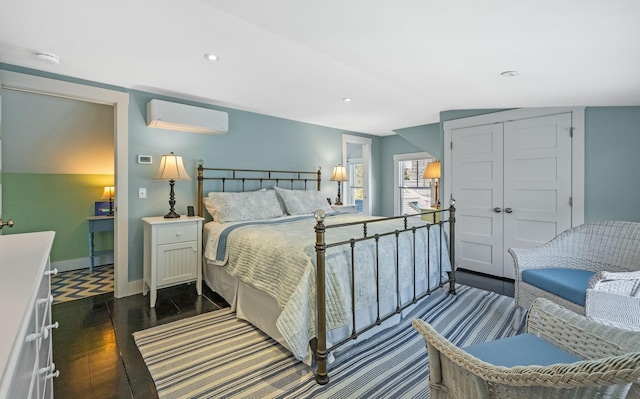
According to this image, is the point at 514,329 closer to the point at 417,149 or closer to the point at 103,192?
the point at 417,149

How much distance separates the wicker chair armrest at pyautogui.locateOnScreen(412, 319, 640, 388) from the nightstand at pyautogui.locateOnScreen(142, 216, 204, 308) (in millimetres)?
2855

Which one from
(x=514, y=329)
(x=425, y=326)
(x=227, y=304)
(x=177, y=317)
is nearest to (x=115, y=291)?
(x=177, y=317)

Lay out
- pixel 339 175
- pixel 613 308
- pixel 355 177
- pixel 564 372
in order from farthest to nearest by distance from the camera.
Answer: pixel 355 177 < pixel 339 175 < pixel 613 308 < pixel 564 372

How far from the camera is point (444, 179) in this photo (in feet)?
14.1

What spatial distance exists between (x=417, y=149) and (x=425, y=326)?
16.0 ft

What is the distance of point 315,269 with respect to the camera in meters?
1.90

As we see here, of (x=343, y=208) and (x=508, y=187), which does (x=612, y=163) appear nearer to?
(x=508, y=187)

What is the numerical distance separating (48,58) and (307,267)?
2664 millimetres

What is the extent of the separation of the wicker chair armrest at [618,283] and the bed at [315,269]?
114cm

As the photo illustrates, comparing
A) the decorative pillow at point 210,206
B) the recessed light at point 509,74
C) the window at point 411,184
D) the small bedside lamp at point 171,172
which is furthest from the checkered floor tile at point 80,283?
the window at point 411,184

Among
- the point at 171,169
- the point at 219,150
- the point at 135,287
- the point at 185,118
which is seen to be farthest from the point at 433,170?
the point at 135,287

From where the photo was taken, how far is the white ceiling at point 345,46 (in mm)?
1624

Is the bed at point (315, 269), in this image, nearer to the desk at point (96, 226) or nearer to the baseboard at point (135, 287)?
the baseboard at point (135, 287)

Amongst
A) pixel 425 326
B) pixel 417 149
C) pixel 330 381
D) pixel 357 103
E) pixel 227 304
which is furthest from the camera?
pixel 417 149
